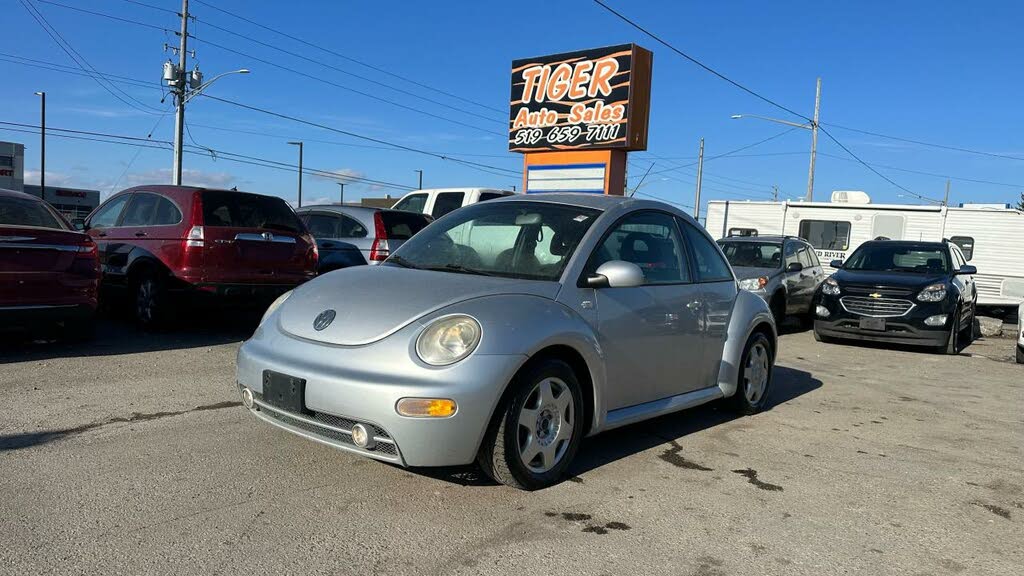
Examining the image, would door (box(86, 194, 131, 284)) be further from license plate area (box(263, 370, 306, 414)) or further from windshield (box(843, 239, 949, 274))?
windshield (box(843, 239, 949, 274))

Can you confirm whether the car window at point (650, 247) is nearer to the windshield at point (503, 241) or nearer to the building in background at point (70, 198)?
the windshield at point (503, 241)

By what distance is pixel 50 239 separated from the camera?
269 inches

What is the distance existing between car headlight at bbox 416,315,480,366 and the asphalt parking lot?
75cm

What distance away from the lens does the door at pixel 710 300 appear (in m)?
5.18

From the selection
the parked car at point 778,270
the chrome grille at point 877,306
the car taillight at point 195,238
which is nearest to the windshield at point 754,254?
the parked car at point 778,270

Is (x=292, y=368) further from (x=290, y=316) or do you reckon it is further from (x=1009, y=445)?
(x=1009, y=445)

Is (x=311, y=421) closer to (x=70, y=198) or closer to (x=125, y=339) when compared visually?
(x=125, y=339)

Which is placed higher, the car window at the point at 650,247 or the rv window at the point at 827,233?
the rv window at the point at 827,233

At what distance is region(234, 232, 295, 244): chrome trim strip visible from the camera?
8.15m

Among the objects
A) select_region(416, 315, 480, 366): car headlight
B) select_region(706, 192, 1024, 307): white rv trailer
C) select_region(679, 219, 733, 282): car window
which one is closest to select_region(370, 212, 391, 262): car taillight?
select_region(679, 219, 733, 282): car window

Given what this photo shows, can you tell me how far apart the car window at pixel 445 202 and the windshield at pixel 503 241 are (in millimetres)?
8189

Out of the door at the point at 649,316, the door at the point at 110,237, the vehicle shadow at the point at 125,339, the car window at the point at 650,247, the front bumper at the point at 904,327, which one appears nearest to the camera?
the door at the point at 649,316

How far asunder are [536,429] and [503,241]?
1.28 m

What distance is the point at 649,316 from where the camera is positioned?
456cm
